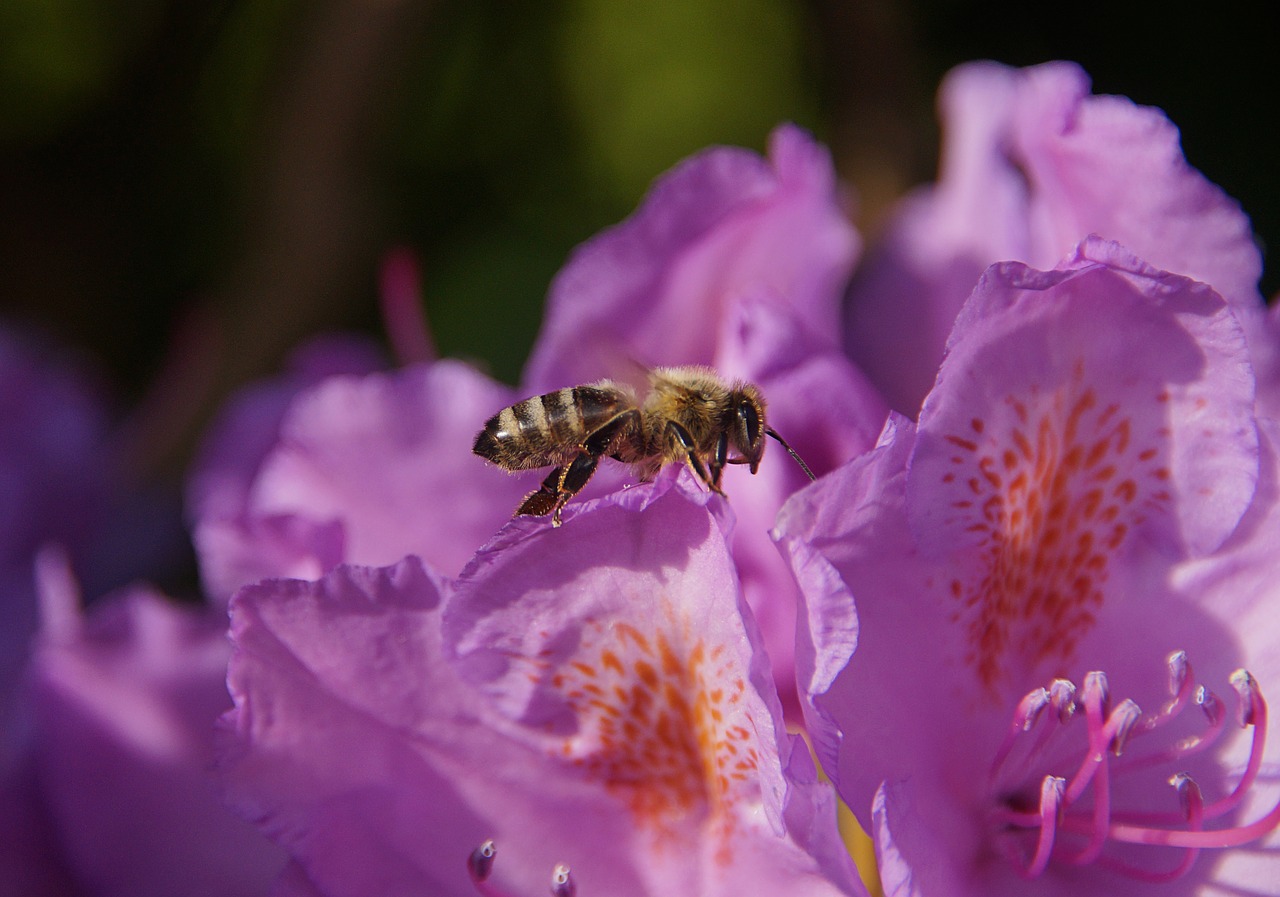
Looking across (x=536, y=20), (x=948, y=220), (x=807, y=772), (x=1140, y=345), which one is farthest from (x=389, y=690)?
(x=536, y=20)

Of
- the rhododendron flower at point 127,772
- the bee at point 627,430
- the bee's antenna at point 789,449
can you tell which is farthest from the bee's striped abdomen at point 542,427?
the rhododendron flower at point 127,772

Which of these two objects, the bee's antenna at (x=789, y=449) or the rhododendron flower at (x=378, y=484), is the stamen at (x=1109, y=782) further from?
the rhododendron flower at (x=378, y=484)

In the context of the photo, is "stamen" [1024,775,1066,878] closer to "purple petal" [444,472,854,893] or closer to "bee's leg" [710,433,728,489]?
"purple petal" [444,472,854,893]

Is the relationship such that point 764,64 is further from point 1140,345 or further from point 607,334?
point 1140,345

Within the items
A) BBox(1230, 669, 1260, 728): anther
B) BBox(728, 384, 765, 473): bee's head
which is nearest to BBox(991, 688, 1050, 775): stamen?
BBox(1230, 669, 1260, 728): anther

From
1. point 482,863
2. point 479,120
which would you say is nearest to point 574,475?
point 482,863

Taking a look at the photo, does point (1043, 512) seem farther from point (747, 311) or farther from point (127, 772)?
point (127, 772)
